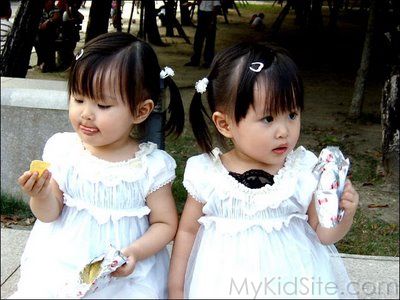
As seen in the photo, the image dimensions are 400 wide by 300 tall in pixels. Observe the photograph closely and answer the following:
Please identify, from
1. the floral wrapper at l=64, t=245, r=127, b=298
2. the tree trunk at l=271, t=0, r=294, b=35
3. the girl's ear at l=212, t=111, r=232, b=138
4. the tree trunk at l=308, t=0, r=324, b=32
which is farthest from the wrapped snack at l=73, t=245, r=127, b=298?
the tree trunk at l=308, t=0, r=324, b=32

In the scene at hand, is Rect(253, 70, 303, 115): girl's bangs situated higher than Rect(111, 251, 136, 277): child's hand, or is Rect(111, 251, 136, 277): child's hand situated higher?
Rect(253, 70, 303, 115): girl's bangs

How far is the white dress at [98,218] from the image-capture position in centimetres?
222

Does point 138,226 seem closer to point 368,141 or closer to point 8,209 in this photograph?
point 8,209

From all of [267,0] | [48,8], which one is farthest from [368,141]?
[267,0]

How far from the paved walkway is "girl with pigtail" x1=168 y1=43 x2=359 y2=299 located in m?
0.50

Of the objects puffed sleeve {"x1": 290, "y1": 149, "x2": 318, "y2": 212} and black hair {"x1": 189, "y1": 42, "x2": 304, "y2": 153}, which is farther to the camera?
puffed sleeve {"x1": 290, "y1": 149, "x2": 318, "y2": 212}

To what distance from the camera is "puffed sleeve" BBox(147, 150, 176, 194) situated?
7.38 feet

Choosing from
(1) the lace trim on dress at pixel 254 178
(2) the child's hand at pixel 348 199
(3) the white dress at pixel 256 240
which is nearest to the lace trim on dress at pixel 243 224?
(3) the white dress at pixel 256 240

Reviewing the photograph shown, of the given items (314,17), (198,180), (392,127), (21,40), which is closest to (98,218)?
(198,180)

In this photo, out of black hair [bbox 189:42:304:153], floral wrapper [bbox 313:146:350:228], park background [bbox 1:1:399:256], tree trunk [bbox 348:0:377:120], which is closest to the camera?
floral wrapper [bbox 313:146:350:228]

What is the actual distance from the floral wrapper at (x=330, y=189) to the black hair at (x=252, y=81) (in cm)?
23

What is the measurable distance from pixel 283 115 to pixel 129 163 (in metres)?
0.59

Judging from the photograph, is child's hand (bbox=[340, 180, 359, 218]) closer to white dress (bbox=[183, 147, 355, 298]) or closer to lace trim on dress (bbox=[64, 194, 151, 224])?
white dress (bbox=[183, 147, 355, 298])

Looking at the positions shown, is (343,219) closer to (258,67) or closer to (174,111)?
(258,67)
